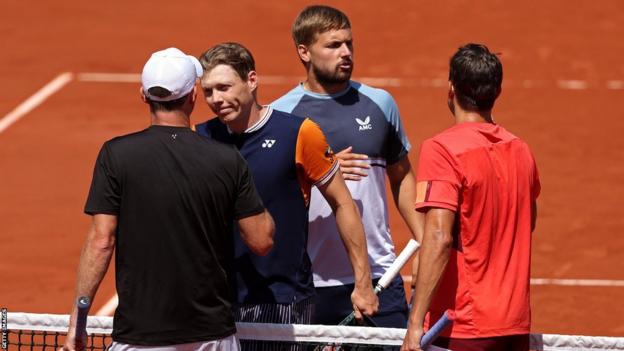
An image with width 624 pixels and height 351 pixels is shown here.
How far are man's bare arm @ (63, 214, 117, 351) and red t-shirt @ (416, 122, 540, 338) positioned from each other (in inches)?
50.7

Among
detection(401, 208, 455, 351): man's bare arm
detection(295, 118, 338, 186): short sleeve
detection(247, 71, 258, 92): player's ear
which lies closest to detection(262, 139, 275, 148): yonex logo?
detection(295, 118, 338, 186): short sleeve

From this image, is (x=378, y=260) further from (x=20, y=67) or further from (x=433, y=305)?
(x=20, y=67)

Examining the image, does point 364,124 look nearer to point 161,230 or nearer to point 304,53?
point 304,53

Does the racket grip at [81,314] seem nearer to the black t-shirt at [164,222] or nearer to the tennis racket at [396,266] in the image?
Result: the black t-shirt at [164,222]

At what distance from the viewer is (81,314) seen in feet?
18.9

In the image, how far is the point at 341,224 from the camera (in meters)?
6.90

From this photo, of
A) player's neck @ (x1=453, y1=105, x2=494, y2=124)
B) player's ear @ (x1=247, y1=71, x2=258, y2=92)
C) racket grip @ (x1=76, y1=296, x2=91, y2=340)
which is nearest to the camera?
racket grip @ (x1=76, y1=296, x2=91, y2=340)

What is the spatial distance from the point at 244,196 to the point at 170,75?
584 mm

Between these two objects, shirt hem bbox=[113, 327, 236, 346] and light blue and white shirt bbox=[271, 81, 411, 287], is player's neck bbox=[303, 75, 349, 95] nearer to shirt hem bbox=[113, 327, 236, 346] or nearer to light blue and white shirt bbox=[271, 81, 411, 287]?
light blue and white shirt bbox=[271, 81, 411, 287]

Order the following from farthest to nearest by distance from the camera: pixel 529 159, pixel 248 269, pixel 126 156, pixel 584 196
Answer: pixel 584 196, pixel 248 269, pixel 529 159, pixel 126 156

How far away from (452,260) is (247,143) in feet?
4.39

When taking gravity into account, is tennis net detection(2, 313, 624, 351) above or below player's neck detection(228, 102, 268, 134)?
below

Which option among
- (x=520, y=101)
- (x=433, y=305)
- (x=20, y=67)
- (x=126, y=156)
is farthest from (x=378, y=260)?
(x=20, y=67)

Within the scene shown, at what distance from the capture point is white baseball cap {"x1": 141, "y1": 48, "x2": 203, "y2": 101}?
588 centimetres
